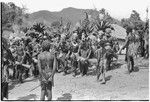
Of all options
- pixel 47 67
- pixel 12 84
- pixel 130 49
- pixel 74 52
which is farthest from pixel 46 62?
pixel 12 84

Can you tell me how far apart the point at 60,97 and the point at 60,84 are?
7.87 feet

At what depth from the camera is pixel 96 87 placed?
11484mm

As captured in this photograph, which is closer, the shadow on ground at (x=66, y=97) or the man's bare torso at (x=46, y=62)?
the man's bare torso at (x=46, y=62)

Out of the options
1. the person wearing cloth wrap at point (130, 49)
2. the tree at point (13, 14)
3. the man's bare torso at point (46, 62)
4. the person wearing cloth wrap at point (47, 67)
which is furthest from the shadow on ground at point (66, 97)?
the tree at point (13, 14)

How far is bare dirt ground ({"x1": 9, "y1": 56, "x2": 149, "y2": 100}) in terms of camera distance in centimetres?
1007

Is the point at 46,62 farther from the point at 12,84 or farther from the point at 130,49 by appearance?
the point at 12,84

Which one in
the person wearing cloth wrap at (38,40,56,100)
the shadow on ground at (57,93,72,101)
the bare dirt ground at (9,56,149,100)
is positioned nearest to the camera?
the person wearing cloth wrap at (38,40,56,100)

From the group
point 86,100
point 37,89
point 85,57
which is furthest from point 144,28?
point 86,100

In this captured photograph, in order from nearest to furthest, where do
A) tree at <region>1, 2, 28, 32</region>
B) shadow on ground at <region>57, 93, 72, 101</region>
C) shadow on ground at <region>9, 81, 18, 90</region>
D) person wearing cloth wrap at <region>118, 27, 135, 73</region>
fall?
shadow on ground at <region>57, 93, 72, 101</region> → person wearing cloth wrap at <region>118, 27, 135, 73</region> → shadow on ground at <region>9, 81, 18, 90</region> → tree at <region>1, 2, 28, 32</region>

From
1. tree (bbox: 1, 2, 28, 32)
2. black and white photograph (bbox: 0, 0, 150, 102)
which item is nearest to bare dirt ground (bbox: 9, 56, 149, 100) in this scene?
black and white photograph (bbox: 0, 0, 150, 102)

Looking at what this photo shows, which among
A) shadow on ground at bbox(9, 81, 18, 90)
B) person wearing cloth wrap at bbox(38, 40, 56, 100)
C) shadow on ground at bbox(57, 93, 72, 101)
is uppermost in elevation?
person wearing cloth wrap at bbox(38, 40, 56, 100)

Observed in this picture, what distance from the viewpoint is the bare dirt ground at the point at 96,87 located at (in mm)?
10070

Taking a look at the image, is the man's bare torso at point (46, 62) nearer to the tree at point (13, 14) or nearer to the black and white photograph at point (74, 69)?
the black and white photograph at point (74, 69)

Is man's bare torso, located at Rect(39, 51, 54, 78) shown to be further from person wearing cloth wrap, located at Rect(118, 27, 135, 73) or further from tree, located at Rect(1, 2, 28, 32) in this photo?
tree, located at Rect(1, 2, 28, 32)
